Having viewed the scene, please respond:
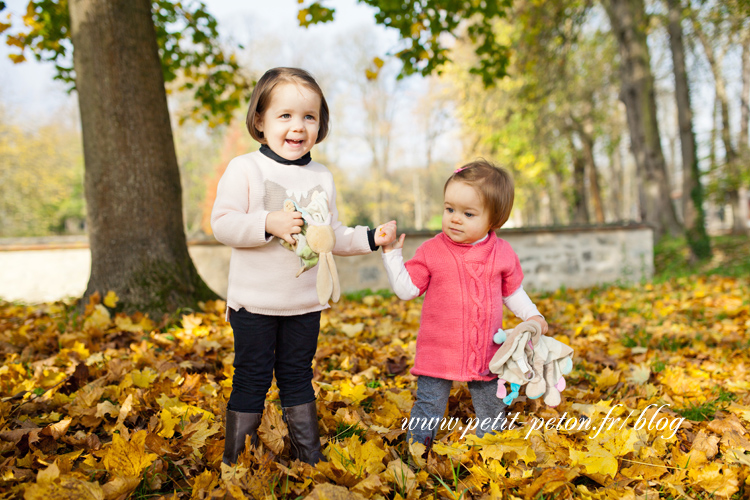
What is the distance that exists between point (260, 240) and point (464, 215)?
0.78 metres

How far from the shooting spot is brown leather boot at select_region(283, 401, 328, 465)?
5.86 feet

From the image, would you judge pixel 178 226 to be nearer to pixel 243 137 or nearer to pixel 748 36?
pixel 748 36

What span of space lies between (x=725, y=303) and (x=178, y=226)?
5360mm

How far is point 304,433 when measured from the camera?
5.90 ft

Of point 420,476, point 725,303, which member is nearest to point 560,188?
point 725,303

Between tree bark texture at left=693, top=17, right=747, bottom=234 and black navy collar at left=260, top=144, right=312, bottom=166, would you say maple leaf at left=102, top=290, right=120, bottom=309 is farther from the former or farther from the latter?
tree bark texture at left=693, top=17, right=747, bottom=234

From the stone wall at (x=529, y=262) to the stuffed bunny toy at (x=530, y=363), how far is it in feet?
14.9

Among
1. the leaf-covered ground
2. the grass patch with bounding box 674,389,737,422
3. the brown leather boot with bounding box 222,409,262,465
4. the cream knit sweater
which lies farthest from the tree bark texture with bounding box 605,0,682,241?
the brown leather boot with bounding box 222,409,262,465

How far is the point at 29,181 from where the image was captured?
24.5m

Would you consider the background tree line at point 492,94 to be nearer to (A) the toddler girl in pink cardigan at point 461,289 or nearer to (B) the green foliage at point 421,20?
(B) the green foliage at point 421,20

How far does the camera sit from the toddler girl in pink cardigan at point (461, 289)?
182 cm

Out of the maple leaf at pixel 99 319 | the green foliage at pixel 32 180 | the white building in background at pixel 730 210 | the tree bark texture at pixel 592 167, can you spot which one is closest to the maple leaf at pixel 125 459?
the maple leaf at pixel 99 319

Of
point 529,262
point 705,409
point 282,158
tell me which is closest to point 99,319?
point 282,158

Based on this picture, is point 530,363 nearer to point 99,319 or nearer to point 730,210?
point 99,319
